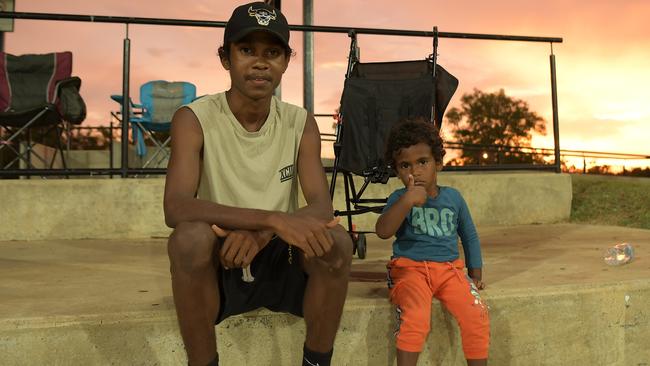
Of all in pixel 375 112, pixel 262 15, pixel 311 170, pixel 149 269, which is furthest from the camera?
pixel 375 112

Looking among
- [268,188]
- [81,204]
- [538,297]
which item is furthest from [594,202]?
[268,188]

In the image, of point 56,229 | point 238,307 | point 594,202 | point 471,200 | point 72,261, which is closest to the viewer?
point 238,307

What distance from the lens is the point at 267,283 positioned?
80.6 inches

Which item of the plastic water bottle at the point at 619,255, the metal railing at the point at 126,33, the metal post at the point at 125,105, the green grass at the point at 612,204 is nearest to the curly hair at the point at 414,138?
the plastic water bottle at the point at 619,255

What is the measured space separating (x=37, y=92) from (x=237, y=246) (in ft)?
15.1

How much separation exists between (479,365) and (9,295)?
192 cm

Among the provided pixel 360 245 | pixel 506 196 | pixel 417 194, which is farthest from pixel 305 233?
pixel 506 196

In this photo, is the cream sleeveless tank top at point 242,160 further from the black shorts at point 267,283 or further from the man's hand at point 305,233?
the man's hand at point 305,233

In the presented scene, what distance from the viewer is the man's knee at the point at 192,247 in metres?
1.74

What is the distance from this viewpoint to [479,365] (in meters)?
2.24

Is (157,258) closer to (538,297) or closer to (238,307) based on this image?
(238,307)

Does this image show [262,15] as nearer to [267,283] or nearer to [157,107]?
[267,283]

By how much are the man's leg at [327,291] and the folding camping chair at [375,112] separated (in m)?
1.84

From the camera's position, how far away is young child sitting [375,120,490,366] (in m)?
2.23
